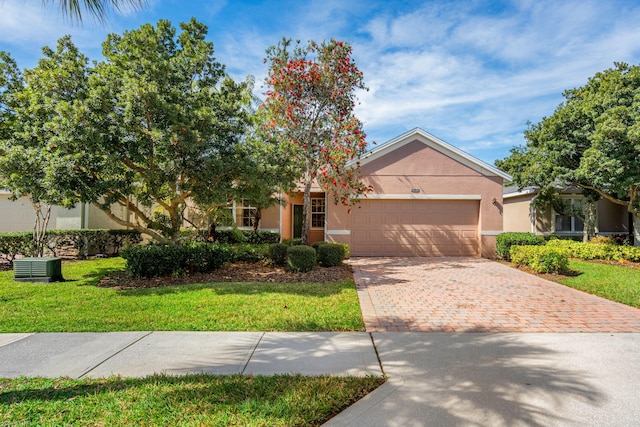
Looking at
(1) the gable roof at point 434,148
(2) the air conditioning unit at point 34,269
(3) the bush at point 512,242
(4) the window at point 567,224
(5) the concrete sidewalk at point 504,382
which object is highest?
(1) the gable roof at point 434,148

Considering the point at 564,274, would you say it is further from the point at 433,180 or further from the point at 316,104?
the point at 316,104

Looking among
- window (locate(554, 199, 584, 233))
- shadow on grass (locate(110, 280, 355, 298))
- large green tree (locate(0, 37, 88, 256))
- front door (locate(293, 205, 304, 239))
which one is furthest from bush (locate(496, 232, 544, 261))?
large green tree (locate(0, 37, 88, 256))

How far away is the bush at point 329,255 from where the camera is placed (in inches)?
412

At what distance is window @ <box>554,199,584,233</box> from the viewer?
15.9 meters

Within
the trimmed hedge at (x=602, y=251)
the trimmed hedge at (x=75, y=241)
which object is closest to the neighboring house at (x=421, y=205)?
the trimmed hedge at (x=75, y=241)

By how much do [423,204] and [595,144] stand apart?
587 centimetres

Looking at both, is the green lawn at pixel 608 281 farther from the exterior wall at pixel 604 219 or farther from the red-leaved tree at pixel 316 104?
the red-leaved tree at pixel 316 104

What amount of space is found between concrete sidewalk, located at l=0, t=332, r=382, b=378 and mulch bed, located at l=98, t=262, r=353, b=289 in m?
3.43

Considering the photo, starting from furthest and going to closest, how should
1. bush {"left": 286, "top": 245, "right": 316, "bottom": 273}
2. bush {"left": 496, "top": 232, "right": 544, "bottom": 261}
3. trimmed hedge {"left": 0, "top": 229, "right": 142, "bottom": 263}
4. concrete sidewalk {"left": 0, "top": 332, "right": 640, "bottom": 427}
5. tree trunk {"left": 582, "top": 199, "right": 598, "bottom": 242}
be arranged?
tree trunk {"left": 582, "top": 199, "right": 598, "bottom": 242} < bush {"left": 496, "top": 232, "right": 544, "bottom": 261} < trimmed hedge {"left": 0, "top": 229, "right": 142, "bottom": 263} < bush {"left": 286, "top": 245, "right": 316, "bottom": 273} < concrete sidewalk {"left": 0, "top": 332, "right": 640, "bottom": 427}

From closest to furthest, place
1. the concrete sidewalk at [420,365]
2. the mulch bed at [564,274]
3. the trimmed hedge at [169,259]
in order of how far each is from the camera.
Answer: the concrete sidewalk at [420,365] < the trimmed hedge at [169,259] < the mulch bed at [564,274]

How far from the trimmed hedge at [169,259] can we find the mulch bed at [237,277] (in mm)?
205

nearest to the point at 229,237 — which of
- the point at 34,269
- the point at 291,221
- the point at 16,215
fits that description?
the point at 291,221

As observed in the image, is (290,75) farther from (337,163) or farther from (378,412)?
(378,412)

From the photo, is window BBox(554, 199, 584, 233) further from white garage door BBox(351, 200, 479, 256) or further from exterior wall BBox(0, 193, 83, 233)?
exterior wall BBox(0, 193, 83, 233)
